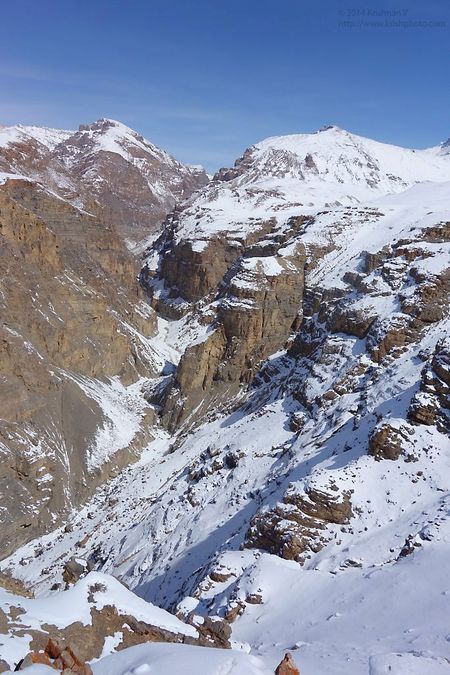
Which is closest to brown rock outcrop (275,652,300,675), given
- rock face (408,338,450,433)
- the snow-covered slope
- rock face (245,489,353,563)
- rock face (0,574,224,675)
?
rock face (0,574,224,675)

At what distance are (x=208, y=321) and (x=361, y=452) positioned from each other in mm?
59345

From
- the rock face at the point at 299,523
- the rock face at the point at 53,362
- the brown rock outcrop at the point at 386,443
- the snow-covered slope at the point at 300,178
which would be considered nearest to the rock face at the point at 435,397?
the brown rock outcrop at the point at 386,443

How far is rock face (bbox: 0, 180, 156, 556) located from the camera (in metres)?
44.9

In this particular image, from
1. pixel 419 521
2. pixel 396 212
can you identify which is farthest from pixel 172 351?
pixel 419 521

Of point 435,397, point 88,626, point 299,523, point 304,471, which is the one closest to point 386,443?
point 435,397

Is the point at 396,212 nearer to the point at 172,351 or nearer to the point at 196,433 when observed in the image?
the point at 172,351

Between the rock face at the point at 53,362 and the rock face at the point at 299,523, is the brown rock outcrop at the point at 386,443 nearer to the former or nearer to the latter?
the rock face at the point at 299,523

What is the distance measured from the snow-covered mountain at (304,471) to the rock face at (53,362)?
2583mm

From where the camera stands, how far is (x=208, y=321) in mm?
85000

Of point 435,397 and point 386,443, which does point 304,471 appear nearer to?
point 386,443

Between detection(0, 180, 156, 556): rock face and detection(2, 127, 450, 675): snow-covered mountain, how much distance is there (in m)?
2.58


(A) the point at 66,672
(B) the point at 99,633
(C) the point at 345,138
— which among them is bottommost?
(B) the point at 99,633

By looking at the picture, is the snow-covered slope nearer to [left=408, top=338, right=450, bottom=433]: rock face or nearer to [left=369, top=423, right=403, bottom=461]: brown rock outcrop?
[left=408, top=338, right=450, bottom=433]: rock face

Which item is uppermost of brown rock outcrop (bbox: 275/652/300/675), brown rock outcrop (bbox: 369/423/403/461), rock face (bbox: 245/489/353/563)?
brown rock outcrop (bbox: 369/423/403/461)
